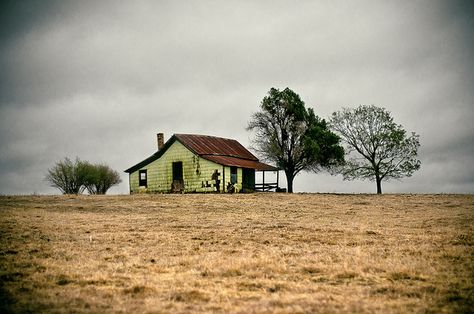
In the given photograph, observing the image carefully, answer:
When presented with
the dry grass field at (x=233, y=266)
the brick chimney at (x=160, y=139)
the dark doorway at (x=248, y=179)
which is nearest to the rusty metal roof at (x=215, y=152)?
the dark doorway at (x=248, y=179)

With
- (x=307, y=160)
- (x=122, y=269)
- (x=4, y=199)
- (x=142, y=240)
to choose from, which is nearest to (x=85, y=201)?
(x=4, y=199)

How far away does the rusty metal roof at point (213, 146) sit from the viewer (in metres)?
36.2

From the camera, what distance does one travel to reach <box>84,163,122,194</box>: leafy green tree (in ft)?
148

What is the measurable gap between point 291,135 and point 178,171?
45.9ft

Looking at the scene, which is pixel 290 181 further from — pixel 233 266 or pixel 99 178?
pixel 233 266

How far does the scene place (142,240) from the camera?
1201 cm

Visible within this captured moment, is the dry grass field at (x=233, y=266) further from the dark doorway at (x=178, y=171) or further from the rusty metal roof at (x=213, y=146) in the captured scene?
the rusty metal roof at (x=213, y=146)

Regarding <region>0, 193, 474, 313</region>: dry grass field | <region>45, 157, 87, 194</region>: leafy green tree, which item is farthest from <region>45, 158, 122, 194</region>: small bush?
<region>0, 193, 474, 313</region>: dry grass field

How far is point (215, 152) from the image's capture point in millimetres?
37969

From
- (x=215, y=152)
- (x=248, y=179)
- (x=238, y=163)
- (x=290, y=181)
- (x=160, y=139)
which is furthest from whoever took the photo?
(x=290, y=181)

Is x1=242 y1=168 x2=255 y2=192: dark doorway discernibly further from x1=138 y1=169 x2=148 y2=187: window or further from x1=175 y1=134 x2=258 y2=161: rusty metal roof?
x1=138 y1=169 x2=148 y2=187: window

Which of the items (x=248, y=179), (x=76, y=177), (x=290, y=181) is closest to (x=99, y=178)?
(x=76, y=177)

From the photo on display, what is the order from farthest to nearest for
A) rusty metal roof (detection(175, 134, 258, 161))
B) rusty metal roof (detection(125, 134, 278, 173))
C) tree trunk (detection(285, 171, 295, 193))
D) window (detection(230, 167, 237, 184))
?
tree trunk (detection(285, 171, 295, 193)) → rusty metal roof (detection(175, 134, 258, 161)) → window (detection(230, 167, 237, 184)) → rusty metal roof (detection(125, 134, 278, 173))

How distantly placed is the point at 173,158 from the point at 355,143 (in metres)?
20.7
